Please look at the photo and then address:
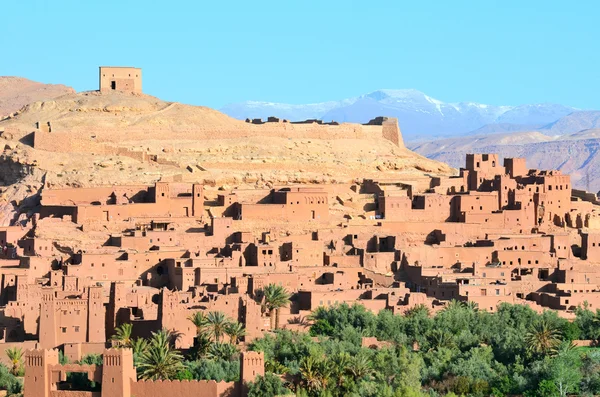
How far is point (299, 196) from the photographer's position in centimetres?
5631

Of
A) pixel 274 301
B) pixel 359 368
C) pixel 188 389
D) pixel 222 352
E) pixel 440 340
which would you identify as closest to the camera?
pixel 188 389

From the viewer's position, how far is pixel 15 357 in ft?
143

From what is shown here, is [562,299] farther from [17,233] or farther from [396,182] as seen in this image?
[17,233]

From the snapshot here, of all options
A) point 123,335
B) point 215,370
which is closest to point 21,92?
point 123,335

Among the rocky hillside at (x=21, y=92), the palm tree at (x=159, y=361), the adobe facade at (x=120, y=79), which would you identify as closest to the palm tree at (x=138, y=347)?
the palm tree at (x=159, y=361)

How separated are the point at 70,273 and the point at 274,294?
6257mm

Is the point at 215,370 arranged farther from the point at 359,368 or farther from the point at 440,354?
the point at 440,354

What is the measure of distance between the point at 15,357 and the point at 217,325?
5.40m

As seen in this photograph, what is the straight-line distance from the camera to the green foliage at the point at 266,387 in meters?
39.4

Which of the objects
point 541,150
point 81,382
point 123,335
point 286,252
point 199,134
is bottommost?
point 81,382

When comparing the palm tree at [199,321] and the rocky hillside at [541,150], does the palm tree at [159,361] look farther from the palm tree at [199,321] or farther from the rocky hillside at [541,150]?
the rocky hillside at [541,150]

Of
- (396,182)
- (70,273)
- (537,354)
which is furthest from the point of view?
(396,182)

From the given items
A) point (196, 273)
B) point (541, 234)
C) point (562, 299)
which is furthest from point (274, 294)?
point (541, 234)

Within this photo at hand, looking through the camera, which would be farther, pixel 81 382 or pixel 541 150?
pixel 541 150
